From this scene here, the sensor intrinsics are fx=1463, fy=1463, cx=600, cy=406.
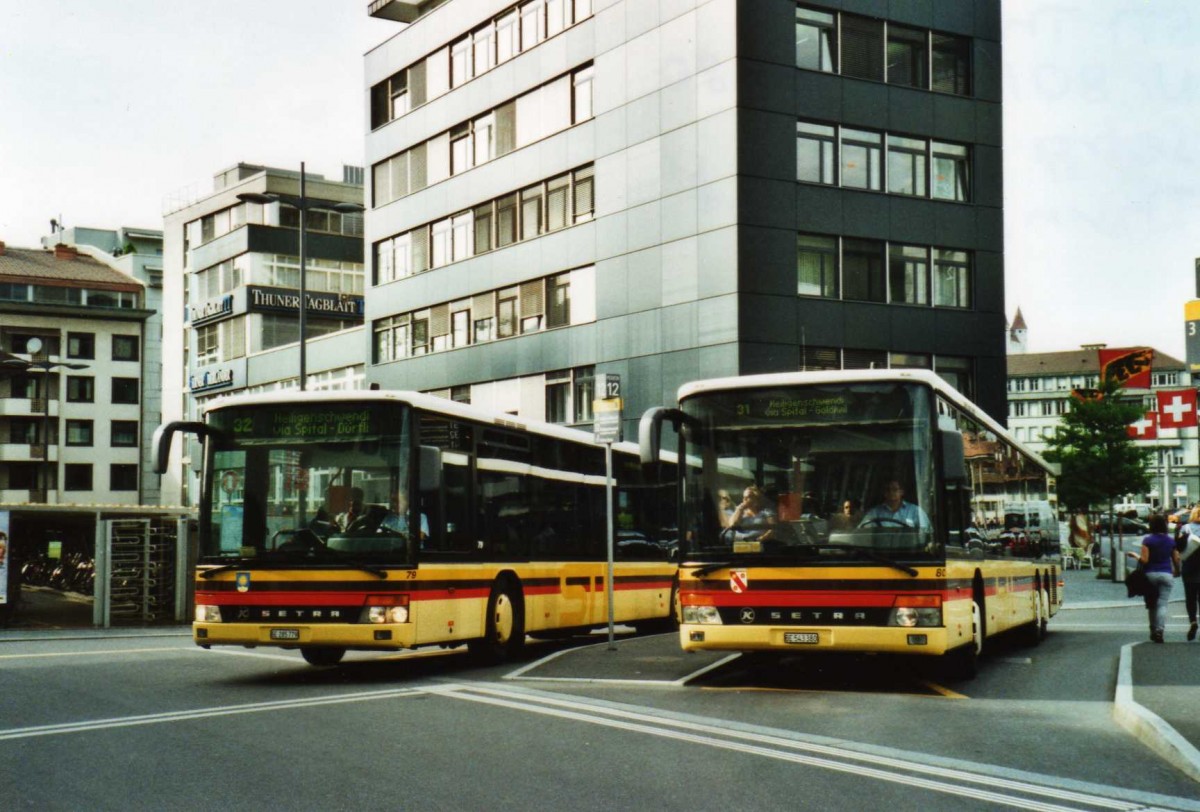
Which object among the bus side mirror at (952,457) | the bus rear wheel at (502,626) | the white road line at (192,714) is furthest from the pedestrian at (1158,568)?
the white road line at (192,714)

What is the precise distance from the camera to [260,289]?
67.2 m

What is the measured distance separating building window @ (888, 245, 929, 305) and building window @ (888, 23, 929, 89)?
4.38 m

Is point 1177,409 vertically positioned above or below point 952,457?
above

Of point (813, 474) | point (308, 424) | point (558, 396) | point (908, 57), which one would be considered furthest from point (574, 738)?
point (908, 57)

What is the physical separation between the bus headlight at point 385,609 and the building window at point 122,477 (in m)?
84.1

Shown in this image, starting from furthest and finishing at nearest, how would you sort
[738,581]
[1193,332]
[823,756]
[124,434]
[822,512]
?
[124,434] → [1193,332] → [738,581] → [822,512] → [823,756]

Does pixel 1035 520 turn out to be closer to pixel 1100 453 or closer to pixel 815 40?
pixel 815 40

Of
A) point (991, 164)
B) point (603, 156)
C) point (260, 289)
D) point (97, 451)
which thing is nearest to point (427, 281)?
point (603, 156)

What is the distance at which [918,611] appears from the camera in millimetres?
12438

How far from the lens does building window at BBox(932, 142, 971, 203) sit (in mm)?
39156

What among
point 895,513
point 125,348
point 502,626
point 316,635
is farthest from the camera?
point 125,348

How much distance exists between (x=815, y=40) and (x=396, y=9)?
18.7 metres

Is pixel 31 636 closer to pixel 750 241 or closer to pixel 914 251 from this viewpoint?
pixel 750 241

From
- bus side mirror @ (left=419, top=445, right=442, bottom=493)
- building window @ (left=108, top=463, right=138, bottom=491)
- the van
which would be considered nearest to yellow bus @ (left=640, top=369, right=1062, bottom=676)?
bus side mirror @ (left=419, top=445, right=442, bottom=493)
